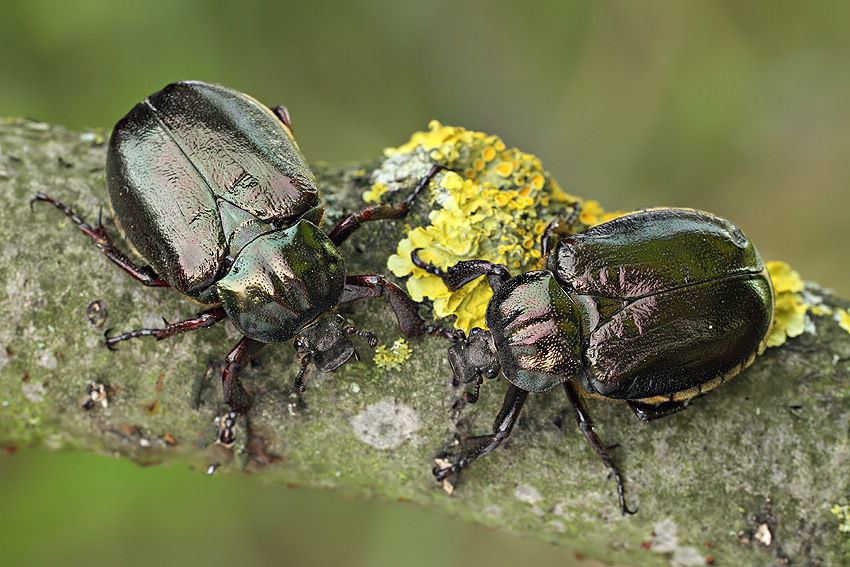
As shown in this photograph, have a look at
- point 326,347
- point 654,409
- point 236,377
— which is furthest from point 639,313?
point 236,377

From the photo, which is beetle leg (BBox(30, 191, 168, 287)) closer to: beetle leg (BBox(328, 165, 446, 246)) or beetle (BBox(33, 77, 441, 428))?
beetle (BBox(33, 77, 441, 428))

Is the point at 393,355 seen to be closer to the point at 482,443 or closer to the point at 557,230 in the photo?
the point at 482,443

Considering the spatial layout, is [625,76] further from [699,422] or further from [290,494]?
[290,494]

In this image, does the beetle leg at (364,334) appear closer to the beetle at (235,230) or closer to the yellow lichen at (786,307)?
the beetle at (235,230)

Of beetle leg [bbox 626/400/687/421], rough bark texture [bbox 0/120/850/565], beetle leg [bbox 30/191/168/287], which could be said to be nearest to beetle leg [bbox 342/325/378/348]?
rough bark texture [bbox 0/120/850/565]

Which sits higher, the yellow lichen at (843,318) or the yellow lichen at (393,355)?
the yellow lichen at (843,318)

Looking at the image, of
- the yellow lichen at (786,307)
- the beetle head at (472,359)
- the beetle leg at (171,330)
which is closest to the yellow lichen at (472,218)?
the beetle head at (472,359)
